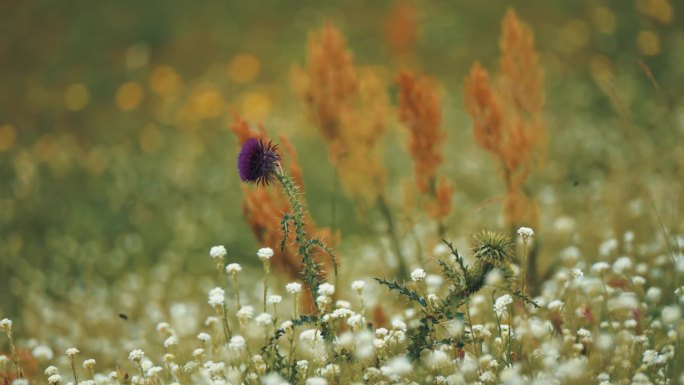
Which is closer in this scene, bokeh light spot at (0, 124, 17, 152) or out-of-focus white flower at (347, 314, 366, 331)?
out-of-focus white flower at (347, 314, 366, 331)

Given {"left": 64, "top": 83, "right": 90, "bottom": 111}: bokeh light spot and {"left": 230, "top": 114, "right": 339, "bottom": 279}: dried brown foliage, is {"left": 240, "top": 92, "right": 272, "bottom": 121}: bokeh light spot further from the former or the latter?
{"left": 230, "top": 114, "right": 339, "bottom": 279}: dried brown foliage

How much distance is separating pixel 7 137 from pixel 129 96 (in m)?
1.58

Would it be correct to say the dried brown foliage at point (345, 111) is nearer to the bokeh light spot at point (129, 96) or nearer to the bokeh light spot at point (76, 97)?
the bokeh light spot at point (129, 96)

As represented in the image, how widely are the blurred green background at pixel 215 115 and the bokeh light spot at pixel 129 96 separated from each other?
0.08 feet

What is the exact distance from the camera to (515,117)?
3.99m

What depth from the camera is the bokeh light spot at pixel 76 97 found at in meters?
9.44

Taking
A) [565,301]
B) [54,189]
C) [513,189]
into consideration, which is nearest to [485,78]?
[513,189]

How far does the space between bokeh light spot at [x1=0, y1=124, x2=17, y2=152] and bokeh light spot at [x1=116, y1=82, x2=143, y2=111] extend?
135cm

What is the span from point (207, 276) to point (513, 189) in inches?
126

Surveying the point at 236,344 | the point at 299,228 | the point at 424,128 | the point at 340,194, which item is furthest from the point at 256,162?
the point at 340,194

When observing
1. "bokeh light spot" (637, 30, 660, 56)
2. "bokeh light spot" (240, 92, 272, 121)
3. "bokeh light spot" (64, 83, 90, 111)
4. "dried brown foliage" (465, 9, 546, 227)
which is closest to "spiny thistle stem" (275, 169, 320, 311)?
"dried brown foliage" (465, 9, 546, 227)

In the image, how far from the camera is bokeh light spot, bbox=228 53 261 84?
9.80 metres

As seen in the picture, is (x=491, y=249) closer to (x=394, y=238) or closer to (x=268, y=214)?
(x=268, y=214)

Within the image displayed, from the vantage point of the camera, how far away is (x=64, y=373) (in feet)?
14.0
